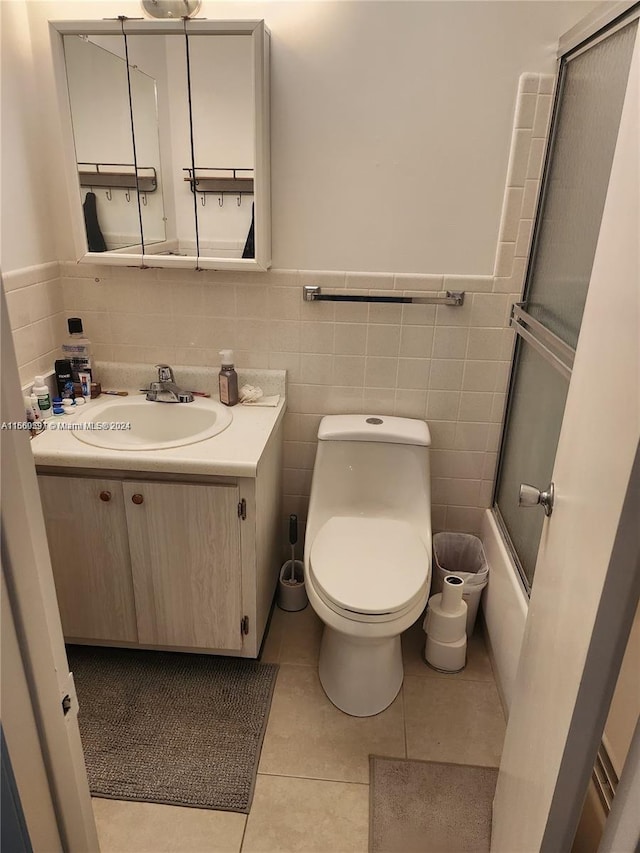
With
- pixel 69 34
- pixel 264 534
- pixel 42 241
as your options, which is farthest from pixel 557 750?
pixel 69 34

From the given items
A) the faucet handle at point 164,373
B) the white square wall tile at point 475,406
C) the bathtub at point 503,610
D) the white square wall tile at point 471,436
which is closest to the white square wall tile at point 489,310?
the white square wall tile at point 475,406

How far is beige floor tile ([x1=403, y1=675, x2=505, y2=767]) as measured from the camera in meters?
1.58

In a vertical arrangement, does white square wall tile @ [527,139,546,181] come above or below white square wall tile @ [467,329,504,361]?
above

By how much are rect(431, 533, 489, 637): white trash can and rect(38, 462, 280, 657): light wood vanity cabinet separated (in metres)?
0.65

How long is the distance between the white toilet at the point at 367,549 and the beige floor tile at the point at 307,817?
0.26 meters

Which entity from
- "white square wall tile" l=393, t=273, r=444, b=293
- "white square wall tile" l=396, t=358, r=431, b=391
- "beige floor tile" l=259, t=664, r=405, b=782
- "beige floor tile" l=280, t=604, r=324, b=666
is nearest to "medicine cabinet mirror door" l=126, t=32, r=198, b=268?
"white square wall tile" l=393, t=273, r=444, b=293

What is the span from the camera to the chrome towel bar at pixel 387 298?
1816mm

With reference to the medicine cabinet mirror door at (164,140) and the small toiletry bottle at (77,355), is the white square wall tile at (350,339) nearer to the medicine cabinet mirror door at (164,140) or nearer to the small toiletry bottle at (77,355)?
the medicine cabinet mirror door at (164,140)

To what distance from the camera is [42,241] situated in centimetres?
179

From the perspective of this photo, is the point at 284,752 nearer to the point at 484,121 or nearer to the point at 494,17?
the point at 484,121

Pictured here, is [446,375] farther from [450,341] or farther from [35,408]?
[35,408]

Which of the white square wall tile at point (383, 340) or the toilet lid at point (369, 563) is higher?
the white square wall tile at point (383, 340)

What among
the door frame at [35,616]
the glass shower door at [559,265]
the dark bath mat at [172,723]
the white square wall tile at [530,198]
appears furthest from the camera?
the white square wall tile at [530,198]

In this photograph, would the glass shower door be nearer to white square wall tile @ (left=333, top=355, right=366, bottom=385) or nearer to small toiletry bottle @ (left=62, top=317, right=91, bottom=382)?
white square wall tile @ (left=333, top=355, right=366, bottom=385)
